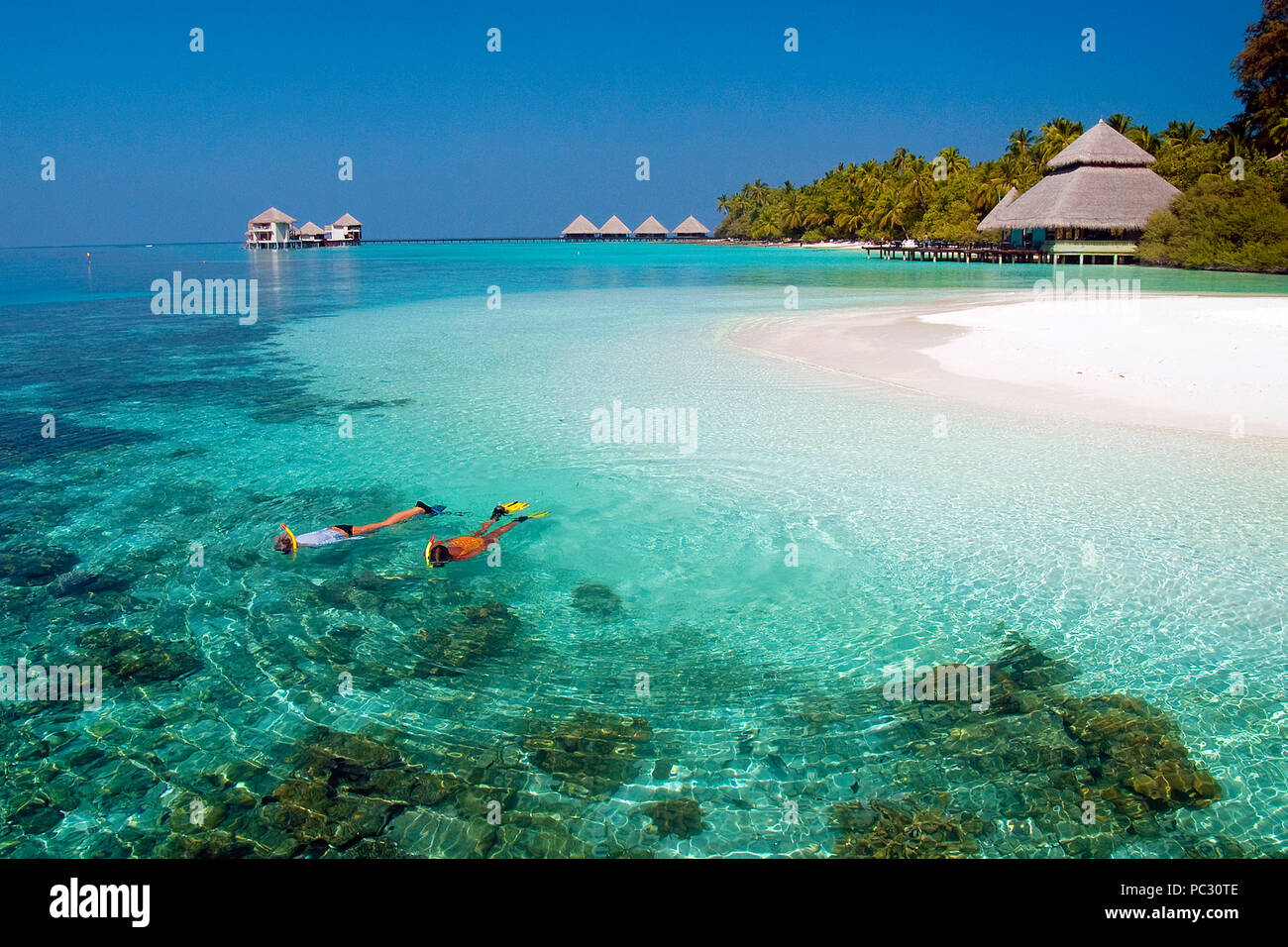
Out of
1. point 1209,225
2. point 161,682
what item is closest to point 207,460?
point 161,682

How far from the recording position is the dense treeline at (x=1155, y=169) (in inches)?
1549

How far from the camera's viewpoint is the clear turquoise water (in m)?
4.30

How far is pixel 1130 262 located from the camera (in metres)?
44.5

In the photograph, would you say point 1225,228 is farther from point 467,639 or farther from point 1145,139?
point 467,639

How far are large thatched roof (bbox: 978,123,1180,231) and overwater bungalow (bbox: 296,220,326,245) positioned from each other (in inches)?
4343

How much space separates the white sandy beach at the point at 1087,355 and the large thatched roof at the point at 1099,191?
82.5 ft

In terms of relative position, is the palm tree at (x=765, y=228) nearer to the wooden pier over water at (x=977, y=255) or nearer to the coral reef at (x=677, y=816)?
the wooden pier over water at (x=977, y=255)

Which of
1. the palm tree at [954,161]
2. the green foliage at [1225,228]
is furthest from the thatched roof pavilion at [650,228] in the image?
the green foliage at [1225,228]

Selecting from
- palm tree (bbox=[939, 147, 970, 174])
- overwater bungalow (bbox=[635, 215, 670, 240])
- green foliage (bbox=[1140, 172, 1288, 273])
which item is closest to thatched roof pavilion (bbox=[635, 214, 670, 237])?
overwater bungalow (bbox=[635, 215, 670, 240])

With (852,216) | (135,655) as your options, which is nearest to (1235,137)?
(852,216)

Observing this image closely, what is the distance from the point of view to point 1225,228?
126ft

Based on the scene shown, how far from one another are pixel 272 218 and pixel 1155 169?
104m
